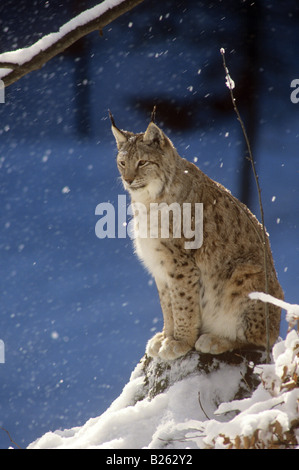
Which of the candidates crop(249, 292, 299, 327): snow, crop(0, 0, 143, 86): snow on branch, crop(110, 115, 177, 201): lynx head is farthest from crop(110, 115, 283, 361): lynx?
crop(0, 0, 143, 86): snow on branch

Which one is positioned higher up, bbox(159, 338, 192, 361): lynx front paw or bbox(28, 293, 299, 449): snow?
bbox(159, 338, 192, 361): lynx front paw

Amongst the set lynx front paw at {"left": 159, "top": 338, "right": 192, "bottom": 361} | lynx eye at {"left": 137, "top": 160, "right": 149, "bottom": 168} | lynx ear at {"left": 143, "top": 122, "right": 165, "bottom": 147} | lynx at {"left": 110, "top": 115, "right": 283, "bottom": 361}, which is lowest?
lynx front paw at {"left": 159, "top": 338, "right": 192, "bottom": 361}

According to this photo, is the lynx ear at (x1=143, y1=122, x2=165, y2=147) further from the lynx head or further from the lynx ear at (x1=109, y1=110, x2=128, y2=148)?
the lynx ear at (x1=109, y1=110, x2=128, y2=148)

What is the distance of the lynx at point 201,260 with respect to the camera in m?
4.40

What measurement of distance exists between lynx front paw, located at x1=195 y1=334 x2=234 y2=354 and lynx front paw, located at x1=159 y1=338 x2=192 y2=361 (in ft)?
0.37

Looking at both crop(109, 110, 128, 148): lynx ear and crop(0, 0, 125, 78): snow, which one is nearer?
crop(0, 0, 125, 78): snow

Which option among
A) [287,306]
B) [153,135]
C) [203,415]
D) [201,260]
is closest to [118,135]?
[153,135]

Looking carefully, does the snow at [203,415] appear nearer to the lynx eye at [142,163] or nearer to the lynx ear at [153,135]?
the lynx eye at [142,163]

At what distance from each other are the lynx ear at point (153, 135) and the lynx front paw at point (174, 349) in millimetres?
1727

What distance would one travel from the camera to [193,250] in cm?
450

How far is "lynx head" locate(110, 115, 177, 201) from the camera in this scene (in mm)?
4559

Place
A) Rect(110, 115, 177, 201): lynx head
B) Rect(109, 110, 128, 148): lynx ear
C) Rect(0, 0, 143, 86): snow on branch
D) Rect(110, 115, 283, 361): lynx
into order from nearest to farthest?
Rect(0, 0, 143, 86): snow on branch < Rect(110, 115, 283, 361): lynx < Rect(110, 115, 177, 201): lynx head < Rect(109, 110, 128, 148): lynx ear

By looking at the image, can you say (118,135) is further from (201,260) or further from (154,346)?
(154,346)
